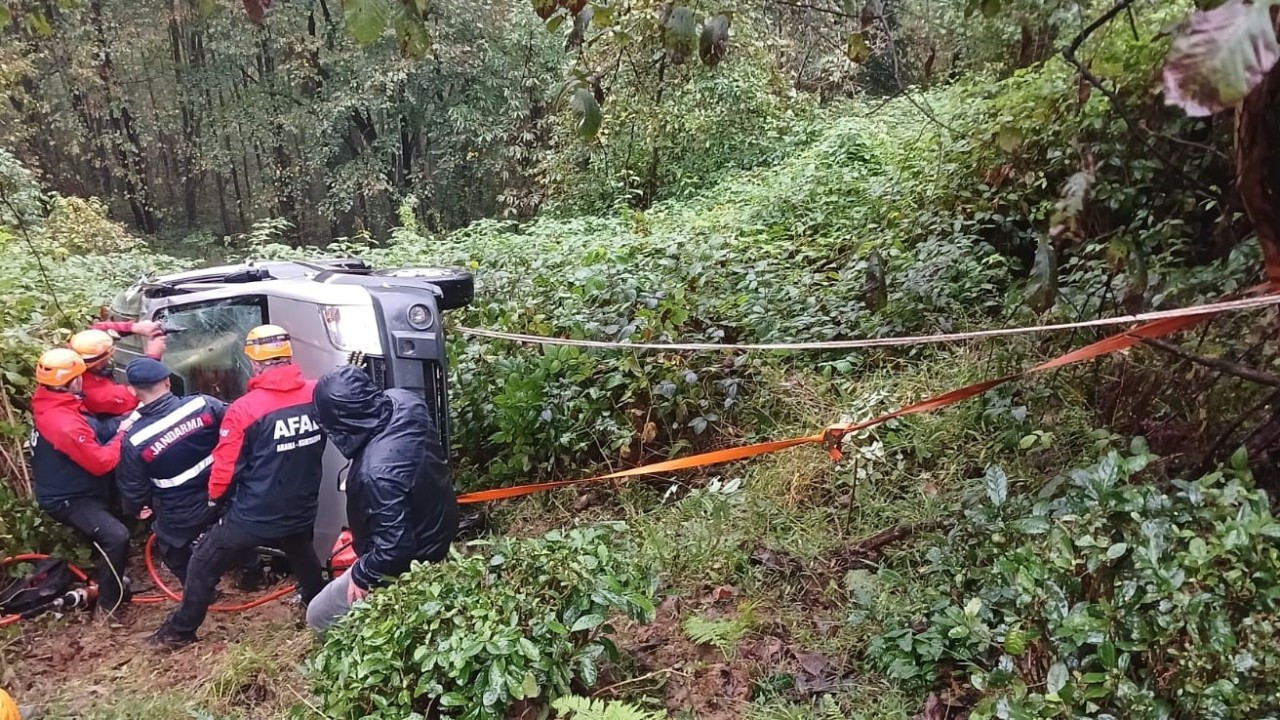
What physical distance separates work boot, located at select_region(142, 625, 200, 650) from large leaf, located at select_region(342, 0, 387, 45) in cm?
357

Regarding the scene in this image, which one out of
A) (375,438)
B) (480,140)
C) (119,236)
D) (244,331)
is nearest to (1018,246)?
(375,438)

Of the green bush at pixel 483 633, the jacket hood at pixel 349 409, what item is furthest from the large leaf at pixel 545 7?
the jacket hood at pixel 349 409

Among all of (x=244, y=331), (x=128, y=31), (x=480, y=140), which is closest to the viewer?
(x=244, y=331)

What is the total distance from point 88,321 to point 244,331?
7.17ft

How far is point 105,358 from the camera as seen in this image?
14.5ft

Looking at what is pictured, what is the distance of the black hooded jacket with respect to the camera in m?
3.39

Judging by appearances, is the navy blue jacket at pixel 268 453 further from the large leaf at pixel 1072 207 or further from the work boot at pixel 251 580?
the large leaf at pixel 1072 207

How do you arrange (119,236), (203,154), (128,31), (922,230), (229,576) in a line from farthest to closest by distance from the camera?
(203,154) < (128,31) < (119,236) < (922,230) < (229,576)

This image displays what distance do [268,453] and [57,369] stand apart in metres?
1.29

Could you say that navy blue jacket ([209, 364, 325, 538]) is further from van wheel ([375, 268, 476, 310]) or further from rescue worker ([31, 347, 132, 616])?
van wheel ([375, 268, 476, 310])

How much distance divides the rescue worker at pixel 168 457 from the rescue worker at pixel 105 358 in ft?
0.75

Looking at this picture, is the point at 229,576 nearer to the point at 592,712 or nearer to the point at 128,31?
the point at 592,712

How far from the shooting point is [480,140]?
56.6ft

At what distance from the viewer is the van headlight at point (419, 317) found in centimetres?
415
